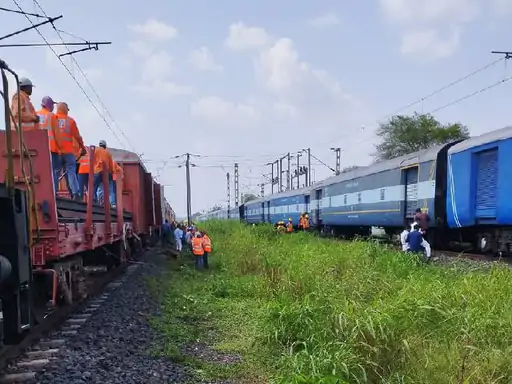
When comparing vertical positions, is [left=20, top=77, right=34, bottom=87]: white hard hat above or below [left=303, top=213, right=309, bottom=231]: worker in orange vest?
above

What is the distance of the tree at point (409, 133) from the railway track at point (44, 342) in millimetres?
52608

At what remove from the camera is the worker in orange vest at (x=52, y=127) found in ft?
26.3

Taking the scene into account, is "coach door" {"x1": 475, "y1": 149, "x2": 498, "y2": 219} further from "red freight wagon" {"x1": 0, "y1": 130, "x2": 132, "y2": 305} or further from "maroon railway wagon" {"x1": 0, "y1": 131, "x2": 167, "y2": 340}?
"red freight wagon" {"x1": 0, "y1": 130, "x2": 132, "y2": 305}

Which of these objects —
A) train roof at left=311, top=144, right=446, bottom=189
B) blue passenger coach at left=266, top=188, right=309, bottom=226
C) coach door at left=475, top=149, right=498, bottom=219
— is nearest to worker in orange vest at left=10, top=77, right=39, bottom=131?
coach door at left=475, top=149, right=498, bottom=219

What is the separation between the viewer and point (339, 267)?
10.8 metres

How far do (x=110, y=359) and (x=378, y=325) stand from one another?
2.65 m

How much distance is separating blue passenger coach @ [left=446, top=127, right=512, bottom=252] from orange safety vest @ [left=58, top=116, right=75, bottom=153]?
364 inches

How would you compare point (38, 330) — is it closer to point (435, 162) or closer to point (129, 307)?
point (129, 307)

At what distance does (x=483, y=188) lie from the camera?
14344mm

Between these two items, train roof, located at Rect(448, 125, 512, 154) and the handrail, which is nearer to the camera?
the handrail

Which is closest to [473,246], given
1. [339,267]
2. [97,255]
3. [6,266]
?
[339,267]

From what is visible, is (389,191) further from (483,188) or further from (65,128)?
(65,128)

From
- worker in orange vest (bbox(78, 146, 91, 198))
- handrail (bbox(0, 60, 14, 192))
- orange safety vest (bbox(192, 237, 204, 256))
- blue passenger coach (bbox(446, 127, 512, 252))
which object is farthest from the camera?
orange safety vest (bbox(192, 237, 204, 256))

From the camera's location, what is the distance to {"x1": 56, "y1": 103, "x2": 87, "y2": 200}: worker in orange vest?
8.29 metres
